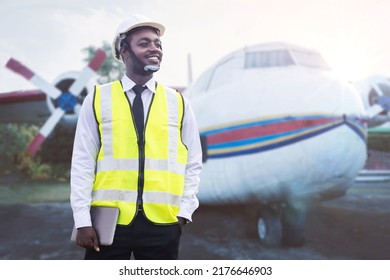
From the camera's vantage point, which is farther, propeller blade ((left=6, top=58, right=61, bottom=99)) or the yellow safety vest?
propeller blade ((left=6, top=58, right=61, bottom=99))

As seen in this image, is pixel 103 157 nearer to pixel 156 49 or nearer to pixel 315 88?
pixel 156 49

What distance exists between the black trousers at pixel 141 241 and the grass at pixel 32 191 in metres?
2.57

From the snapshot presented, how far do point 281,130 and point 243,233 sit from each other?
3.91 ft

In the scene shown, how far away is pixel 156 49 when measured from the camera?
1.88 meters

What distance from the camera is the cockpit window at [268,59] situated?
3.95 m

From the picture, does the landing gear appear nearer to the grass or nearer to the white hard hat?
the grass

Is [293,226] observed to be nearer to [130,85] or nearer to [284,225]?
[284,225]

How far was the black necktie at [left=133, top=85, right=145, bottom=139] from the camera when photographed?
181 cm

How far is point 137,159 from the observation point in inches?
70.4

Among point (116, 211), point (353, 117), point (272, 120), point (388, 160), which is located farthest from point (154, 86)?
point (388, 160)

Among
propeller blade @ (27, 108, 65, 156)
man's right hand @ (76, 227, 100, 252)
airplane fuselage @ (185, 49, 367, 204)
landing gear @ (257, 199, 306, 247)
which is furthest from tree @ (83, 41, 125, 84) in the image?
man's right hand @ (76, 227, 100, 252)

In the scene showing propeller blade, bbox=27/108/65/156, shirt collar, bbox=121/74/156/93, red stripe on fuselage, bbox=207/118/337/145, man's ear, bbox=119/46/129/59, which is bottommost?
propeller blade, bbox=27/108/65/156

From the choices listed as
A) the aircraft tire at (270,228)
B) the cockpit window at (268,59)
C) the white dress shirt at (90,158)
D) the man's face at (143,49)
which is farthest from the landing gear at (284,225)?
the man's face at (143,49)

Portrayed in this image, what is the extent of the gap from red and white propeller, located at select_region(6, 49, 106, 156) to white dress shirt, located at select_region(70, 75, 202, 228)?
227 centimetres
